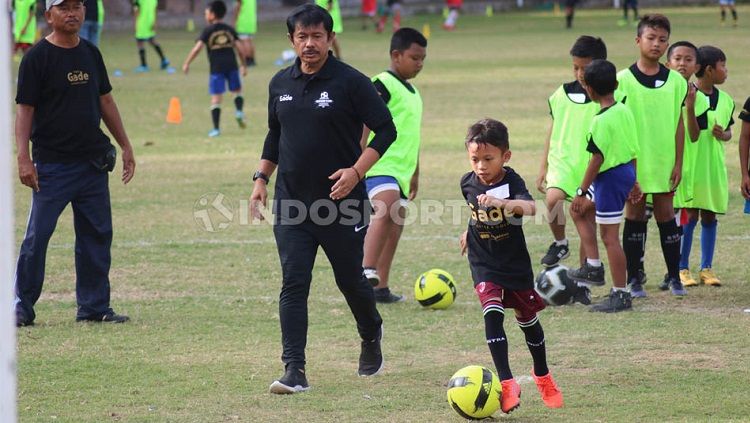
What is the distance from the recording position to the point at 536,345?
21.2ft

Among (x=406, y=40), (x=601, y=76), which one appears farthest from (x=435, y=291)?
(x=601, y=76)

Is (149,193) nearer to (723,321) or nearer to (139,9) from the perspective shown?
(723,321)

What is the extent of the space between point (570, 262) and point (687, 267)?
1.15 metres

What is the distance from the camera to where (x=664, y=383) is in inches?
268

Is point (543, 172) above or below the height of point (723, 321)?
above

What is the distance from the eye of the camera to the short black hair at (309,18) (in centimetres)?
670

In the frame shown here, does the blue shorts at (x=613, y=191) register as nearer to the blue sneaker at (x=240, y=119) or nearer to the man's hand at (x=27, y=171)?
the man's hand at (x=27, y=171)

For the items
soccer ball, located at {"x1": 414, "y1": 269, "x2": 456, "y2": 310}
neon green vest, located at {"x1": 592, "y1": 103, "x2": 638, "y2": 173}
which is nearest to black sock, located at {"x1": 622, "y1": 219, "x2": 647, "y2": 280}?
Answer: neon green vest, located at {"x1": 592, "y1": 103, "x2": 638, "y2": 173}

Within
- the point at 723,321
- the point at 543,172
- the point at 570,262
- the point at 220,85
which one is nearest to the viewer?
the point at 723,321

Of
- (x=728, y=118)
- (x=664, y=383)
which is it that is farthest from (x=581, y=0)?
(x=664, y=383)

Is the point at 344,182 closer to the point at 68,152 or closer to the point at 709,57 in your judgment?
the point at 68,152

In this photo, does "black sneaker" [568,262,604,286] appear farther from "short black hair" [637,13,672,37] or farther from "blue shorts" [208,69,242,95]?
"blue shorts" [208,69,242,95]

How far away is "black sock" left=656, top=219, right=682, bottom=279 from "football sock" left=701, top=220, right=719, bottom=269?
0.43 meters

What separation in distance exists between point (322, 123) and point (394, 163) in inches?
93.1
